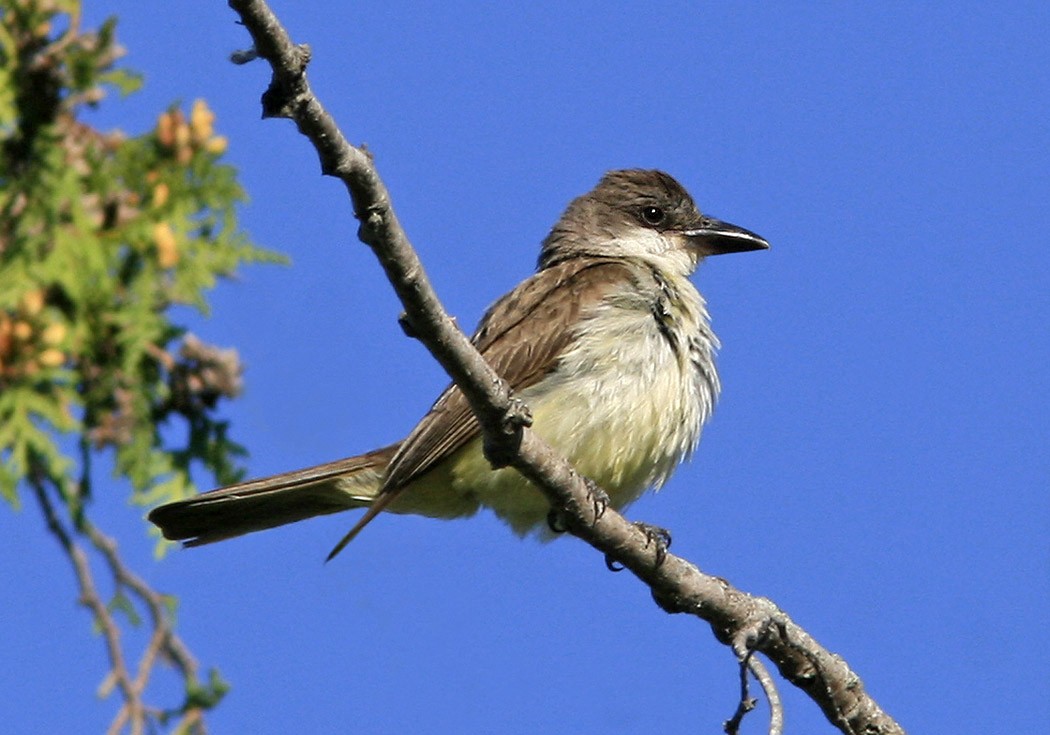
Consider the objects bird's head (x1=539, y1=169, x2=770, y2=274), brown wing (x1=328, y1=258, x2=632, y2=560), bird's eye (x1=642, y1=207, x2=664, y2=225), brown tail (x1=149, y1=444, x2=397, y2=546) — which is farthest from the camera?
bird's eye (x1=642, y1=207, x2=664, y2=225)

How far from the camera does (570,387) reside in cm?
649

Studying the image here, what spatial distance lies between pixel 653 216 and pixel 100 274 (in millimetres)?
2831

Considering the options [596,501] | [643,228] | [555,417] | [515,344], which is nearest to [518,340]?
[515,344]

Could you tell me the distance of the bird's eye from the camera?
8.10m

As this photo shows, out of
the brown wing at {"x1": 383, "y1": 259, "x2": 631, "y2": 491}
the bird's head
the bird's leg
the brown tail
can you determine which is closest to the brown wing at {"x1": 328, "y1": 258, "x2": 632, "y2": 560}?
the brown wing at {"x1": 383, "y1": 259, "x2": 631, "y2": 491}

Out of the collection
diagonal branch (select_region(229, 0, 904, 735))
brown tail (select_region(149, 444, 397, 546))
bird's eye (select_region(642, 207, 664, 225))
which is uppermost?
bird's eye (select_region(642, 207, 664, 225))

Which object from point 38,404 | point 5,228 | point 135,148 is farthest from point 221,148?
point 38,404

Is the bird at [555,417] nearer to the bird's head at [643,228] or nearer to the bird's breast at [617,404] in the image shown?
the bird's breast at [617,404]

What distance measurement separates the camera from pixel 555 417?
254 inches

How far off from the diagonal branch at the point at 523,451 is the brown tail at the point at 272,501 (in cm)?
154

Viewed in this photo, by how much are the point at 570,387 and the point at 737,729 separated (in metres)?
2.11

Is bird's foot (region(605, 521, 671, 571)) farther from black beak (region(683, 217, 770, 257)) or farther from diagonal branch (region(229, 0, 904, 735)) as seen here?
black beak (region(683, 217, 770, 257))

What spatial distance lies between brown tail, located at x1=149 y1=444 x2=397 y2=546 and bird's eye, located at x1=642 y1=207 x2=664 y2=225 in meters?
1.93

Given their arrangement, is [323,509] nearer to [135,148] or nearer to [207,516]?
[207,516]
